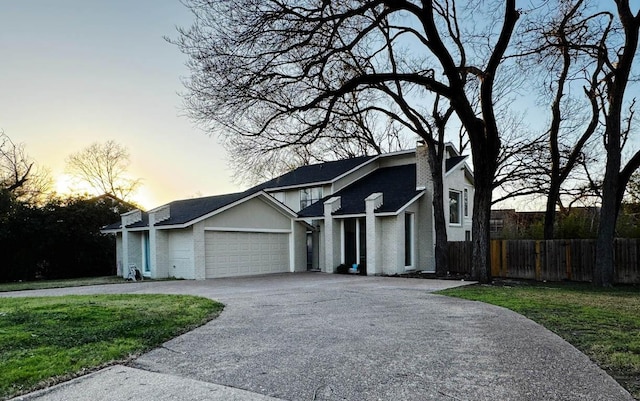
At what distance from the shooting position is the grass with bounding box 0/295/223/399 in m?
4.96

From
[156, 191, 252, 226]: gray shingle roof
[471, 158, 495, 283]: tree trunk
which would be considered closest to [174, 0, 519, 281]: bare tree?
[471, 158, 495, 283]: tree trunk

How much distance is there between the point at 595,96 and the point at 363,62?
946 centimetres

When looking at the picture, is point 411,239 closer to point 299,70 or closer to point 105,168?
point 299,70

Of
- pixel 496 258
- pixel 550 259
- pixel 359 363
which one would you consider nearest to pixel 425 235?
pixel 496 258

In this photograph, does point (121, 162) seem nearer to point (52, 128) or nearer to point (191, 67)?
point (52, 128)

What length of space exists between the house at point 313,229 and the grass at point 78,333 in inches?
327

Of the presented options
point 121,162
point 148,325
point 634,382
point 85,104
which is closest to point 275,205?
point 85,104

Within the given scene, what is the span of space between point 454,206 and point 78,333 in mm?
18489

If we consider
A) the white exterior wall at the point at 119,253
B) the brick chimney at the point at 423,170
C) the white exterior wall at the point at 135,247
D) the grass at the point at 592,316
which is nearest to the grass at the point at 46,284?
the white exterior wall at the point at 135,247

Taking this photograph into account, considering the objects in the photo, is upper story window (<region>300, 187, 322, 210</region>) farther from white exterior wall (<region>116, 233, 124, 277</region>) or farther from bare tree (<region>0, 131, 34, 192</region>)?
bare tree (<region>0, 131, 34, 192</region>)

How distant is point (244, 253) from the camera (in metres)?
19.8

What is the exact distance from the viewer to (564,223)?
71.2 ft

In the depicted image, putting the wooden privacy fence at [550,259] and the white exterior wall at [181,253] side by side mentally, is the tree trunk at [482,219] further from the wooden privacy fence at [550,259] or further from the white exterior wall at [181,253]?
the white exterior wall at [181,253]

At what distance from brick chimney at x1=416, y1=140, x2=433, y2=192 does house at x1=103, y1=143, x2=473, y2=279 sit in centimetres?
5
